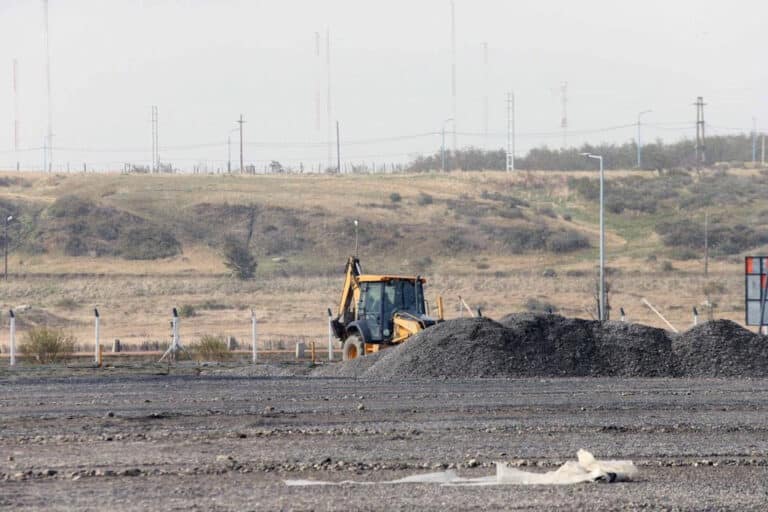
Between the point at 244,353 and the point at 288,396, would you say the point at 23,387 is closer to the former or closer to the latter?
the point at 288,396

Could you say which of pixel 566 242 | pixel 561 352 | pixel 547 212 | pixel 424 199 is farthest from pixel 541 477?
pixel 424 199

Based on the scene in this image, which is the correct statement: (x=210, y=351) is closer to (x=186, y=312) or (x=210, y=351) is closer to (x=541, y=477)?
(x=186, y=312)

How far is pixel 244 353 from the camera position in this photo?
135ft

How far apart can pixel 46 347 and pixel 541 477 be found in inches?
1098

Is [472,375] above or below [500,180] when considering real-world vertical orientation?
below

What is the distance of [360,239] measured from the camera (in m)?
85.1

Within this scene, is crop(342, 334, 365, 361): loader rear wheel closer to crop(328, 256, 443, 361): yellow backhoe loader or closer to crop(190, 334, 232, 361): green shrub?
crop(328, 256, 443, 361): yellow backhoe loader

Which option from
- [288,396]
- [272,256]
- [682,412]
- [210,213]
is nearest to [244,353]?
[288,396]

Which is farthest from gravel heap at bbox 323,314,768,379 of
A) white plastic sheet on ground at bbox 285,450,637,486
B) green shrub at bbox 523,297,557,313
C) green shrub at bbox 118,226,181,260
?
green shrub at bbox 118,226,181,260

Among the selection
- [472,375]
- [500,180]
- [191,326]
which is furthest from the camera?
[500,180]

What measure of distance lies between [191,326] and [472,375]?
26610 mm

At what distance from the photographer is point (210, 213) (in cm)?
9056

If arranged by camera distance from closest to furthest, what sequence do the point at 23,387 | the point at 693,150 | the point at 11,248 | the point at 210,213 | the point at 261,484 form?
the point at 261,484, the point at 23,387, the point at 11,248, the point at 210,213, the point at 693,150

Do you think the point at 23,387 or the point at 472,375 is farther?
the point at 472,375
